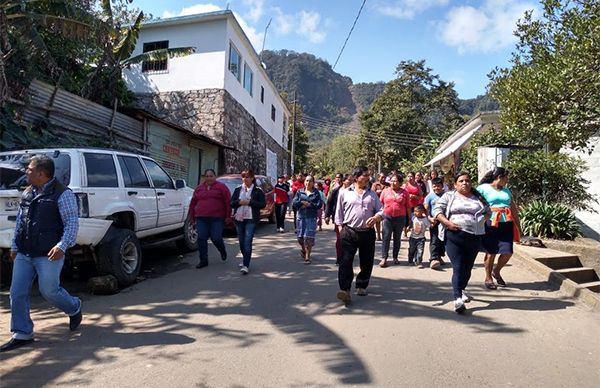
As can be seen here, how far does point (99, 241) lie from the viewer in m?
6.15

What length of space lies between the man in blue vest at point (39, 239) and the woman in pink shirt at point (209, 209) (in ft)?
11.7

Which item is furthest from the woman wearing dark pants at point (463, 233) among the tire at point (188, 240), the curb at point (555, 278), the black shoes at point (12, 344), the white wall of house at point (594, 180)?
the white wall of house at point (594, 180)

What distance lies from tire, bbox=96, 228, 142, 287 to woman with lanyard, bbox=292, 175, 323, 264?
10.4ft

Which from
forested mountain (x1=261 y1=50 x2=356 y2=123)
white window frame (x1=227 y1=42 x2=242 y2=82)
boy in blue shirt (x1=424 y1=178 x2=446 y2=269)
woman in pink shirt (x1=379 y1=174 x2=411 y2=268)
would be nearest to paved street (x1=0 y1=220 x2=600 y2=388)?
boy in blue shirt (x1=424 y1=178 x2=446 y2=269)

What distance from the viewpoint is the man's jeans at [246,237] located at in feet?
24.7

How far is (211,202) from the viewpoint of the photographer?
25.9ft

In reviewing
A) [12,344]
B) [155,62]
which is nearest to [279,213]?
[12,344]

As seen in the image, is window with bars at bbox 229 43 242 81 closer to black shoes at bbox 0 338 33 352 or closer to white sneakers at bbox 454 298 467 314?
white sneakers at bbox 454 298 467 314

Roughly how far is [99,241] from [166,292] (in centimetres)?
116

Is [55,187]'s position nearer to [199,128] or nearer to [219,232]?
[219,232]

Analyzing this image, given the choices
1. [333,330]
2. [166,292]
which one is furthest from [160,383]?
[166,292]

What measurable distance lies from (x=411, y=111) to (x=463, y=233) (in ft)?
114

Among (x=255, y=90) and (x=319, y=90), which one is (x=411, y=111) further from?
(x=319, y=90)

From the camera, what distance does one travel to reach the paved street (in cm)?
372
